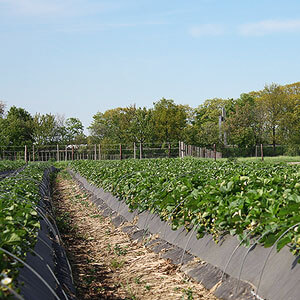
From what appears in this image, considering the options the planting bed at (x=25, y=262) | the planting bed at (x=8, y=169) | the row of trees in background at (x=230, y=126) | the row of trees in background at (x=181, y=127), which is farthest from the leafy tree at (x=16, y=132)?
the planting bed at (x=25, y=262)

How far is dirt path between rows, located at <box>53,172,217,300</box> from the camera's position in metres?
5.07

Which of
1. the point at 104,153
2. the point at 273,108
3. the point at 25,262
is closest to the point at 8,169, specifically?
the point at 104,153

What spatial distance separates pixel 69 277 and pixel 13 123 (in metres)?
46.5

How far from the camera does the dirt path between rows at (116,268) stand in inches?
199

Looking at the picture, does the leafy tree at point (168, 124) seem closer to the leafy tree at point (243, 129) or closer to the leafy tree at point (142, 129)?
the leafy tree at point (142, 129)

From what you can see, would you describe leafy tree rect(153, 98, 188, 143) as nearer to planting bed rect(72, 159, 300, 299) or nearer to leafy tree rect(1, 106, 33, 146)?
leafy tree rect(1, 106, 33, 146)

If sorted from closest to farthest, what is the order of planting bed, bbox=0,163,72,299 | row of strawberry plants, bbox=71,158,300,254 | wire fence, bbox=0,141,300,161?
planting bed, bbox=0,163,72,299
row of strawberry plants, bbox=71,158,300,254
wire fence, bbox=0,141,300,161

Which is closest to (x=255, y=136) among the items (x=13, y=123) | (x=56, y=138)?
(x=56, y=138)

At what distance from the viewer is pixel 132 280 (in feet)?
18.4

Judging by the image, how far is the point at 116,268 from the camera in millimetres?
6238

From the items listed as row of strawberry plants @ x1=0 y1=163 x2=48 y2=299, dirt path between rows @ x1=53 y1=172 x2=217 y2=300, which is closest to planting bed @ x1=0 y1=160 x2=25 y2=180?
dirt path between rows @ x1=53 y1=172 x2=217 y2=300

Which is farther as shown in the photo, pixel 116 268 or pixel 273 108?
pixel 273 108

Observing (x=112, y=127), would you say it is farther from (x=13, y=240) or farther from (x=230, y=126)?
(x=13, y=240)

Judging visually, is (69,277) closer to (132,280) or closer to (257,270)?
(132,280)
